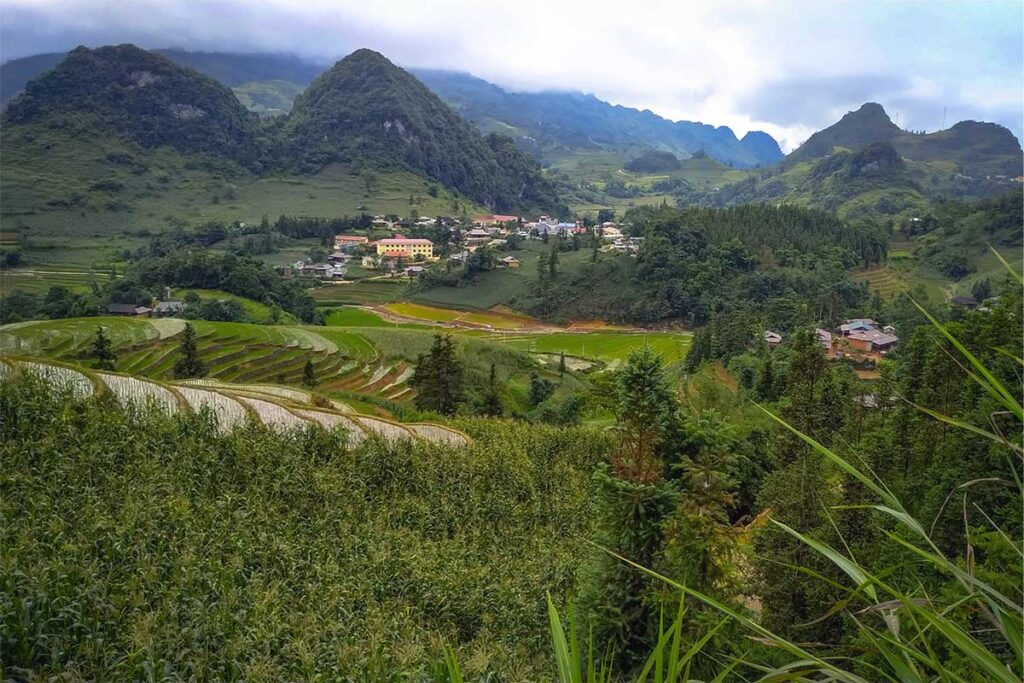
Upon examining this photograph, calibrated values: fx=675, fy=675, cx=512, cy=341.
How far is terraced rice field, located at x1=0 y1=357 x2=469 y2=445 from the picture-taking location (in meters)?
13.0

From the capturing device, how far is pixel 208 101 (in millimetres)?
106375

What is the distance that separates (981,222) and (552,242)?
145ft

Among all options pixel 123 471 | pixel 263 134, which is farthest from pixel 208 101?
pixel 123 471

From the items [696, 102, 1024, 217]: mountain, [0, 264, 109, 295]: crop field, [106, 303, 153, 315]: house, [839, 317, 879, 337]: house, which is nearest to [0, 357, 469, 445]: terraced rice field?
[106, 303, 153, 315]: house

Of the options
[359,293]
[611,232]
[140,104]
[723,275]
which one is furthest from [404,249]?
[140,104]

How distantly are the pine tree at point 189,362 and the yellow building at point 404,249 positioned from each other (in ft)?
157

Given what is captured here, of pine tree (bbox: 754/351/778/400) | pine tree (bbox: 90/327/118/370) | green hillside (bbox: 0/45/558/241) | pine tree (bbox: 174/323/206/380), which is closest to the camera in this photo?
pine tree (bbox: 90/327/118/370)

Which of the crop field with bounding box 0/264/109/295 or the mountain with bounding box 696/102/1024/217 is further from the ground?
the mountain with bounding box 696/102/1024/217

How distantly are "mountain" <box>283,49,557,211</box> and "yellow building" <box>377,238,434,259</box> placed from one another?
133 ft

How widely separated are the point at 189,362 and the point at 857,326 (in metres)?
41.7

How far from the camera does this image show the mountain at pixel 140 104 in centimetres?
9225

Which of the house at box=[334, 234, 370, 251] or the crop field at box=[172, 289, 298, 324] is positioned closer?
the crop field at box=[172, 289, 298, 324]

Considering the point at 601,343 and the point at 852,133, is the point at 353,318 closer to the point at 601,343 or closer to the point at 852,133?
the point at 601,343

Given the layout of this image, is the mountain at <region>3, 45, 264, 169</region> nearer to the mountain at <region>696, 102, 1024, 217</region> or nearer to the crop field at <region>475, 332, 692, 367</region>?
the crop field at <region>475, 332, 692, 367</region>
